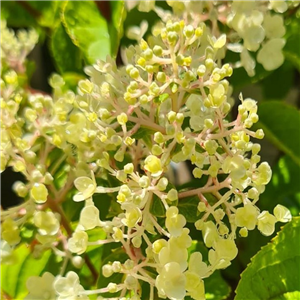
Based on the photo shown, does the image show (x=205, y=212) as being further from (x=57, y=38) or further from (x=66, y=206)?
(x=57, y=38)

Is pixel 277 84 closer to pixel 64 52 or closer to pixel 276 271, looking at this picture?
pixel 64 52

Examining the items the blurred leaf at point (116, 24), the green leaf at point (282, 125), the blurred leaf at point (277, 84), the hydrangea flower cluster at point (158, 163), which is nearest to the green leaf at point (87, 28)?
the blurred leaf at point (116, 24)

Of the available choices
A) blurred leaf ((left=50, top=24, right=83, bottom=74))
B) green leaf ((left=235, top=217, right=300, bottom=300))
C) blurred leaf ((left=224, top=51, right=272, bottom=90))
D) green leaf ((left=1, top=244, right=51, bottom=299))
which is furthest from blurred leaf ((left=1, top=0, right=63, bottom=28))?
green leaf ((left=235, top=217, right=300, bottom=300))

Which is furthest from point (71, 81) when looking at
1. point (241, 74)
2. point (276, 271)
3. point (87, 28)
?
point (276, 271)

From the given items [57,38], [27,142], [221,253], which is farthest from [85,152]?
[57,38]

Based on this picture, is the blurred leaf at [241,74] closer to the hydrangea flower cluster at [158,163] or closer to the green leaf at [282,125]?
the green leaf at [282,125]
